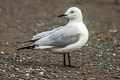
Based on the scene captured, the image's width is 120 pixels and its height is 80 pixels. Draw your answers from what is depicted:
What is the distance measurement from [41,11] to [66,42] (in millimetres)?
8856

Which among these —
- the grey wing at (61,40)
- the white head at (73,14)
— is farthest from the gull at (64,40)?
the white head at (73,14)

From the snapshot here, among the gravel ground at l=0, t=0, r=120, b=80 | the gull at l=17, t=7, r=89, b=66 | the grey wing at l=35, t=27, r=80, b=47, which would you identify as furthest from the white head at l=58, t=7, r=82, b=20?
the gravel ground at l=0, t=0, r=120, b=80

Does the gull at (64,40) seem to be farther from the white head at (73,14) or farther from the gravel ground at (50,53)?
the gravel ground at (50,53)

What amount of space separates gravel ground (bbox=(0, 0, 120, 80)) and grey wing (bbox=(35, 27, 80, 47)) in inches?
18.2

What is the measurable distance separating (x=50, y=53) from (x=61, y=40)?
1.68 metres

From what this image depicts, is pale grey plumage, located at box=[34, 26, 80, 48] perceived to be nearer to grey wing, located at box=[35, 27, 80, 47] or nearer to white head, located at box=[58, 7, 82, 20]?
grey wing, located at box=[35, 27, 80, 47]

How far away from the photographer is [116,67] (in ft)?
24.6

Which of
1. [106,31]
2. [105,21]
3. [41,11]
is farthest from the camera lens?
[41,11]

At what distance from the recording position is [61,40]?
707 cm

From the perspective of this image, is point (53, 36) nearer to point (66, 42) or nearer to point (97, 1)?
point (66, 42)

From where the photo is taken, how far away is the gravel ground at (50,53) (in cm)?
675

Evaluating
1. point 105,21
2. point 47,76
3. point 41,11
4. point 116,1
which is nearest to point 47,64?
point 47,76

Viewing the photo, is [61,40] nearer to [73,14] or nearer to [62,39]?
[62,39]

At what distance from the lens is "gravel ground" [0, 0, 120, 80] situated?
22.2 feet
